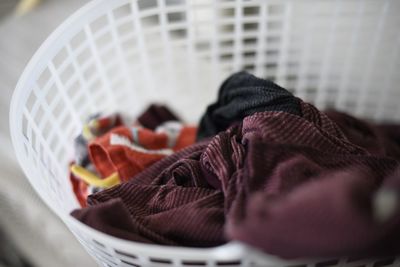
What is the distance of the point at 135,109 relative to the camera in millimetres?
694

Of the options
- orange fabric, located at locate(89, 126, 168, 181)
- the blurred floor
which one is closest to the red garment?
orange fabric, located at locate(89, 126, 168, 181)

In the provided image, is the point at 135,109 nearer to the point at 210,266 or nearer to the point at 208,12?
the point at 208,12

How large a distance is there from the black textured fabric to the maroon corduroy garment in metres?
0.02

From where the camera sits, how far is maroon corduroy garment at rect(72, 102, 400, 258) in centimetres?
30

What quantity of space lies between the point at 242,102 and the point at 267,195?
0.17 metres

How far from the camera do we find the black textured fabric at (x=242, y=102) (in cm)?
46

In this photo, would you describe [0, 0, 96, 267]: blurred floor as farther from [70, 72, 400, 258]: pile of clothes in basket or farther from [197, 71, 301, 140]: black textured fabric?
[197, 71, 301, 140]: black textured fabric

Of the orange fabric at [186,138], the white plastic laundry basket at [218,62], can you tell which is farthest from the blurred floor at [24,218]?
the orange fabric at [186,138]

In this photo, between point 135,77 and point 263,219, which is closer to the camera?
point 263,219

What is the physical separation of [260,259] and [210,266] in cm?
5

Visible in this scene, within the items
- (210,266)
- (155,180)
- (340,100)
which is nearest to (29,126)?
(155,180)

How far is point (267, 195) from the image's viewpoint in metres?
0.36

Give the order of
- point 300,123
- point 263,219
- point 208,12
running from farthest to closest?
point 208,12
point 300,123
point 263,219

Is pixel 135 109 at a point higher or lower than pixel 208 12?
lower
